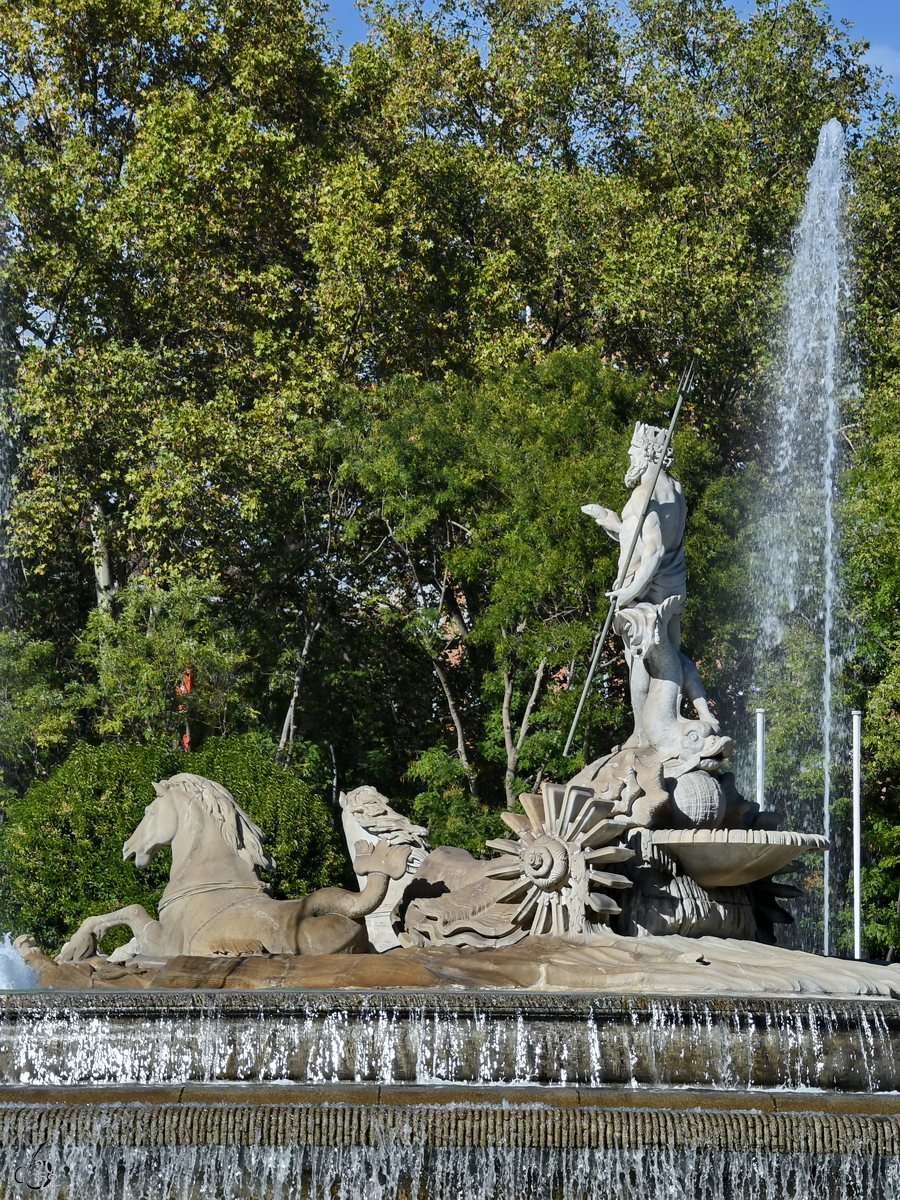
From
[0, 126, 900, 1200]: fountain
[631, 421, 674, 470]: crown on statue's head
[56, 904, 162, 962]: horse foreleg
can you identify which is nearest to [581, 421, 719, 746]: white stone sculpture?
[631, 421, 674, 470]: crown on statue's head

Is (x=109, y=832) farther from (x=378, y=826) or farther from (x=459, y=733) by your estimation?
(x=378, y=826)

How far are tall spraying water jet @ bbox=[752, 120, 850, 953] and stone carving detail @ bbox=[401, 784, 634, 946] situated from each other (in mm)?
10461

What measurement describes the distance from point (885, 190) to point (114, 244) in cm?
Result: 1211

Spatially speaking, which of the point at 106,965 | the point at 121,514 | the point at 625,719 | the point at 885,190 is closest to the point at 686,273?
the point at 885,190

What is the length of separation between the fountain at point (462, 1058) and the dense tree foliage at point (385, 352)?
36.1 feet

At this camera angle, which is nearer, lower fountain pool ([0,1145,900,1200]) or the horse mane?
lower fountain pool ([0,1145,900,1200])

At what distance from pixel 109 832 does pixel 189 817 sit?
353 inches

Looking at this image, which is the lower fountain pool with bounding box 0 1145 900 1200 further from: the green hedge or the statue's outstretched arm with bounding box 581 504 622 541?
the green hedge

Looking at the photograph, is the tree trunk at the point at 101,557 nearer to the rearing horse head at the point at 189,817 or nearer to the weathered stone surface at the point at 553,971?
the rearing horse head at the point at 189,817

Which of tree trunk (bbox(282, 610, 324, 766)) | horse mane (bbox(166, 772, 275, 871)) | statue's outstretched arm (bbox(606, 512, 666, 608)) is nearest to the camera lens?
horse mane (bbox(166, 772, 275, 871))

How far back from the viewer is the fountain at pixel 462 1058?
8.09m

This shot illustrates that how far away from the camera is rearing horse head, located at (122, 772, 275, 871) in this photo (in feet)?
39.4

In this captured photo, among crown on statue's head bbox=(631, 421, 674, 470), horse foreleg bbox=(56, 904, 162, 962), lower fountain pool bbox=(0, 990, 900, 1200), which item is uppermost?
crown on statue's head bbox=(631, 421, 674, 470)

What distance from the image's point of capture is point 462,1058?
8.91 metres
